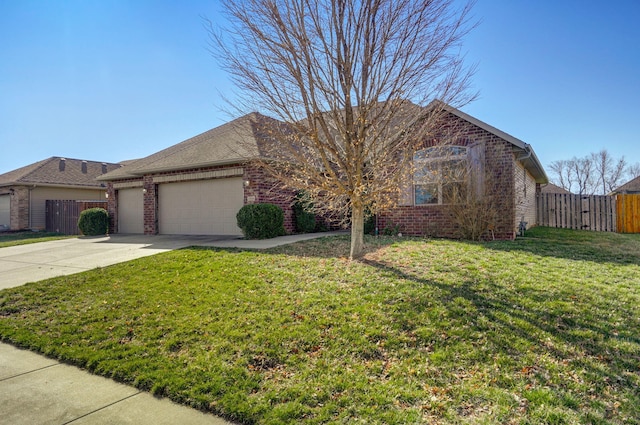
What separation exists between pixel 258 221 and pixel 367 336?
25.8 feet

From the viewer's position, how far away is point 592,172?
48.8m

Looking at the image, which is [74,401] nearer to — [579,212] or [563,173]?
[579,212]

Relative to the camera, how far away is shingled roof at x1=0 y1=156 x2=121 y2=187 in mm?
20820

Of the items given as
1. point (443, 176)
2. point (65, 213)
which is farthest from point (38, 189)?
point (443, 176)

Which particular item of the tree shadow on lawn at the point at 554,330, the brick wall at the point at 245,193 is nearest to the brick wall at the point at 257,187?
the brick wall at the point at 245,193

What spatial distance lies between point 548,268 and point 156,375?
6181mm

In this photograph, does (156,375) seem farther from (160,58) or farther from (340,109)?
(160,58)

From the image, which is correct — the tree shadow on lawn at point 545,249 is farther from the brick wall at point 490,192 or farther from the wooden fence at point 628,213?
the wooden fence at point 628,213

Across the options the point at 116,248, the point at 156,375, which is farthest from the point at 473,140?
the point at 116,248

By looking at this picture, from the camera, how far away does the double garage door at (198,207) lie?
13.3 metres

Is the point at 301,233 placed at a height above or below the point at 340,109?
below

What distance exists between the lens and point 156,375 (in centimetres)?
351

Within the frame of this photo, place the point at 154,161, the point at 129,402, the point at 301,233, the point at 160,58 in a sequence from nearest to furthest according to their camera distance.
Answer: the point at 129,402, the point at 160,58, the point at 301,233, the point at 154,161

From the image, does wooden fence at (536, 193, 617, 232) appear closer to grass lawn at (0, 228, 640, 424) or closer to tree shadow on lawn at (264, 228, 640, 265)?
tree shadow on lawn at (264, 228, 640, 265)
